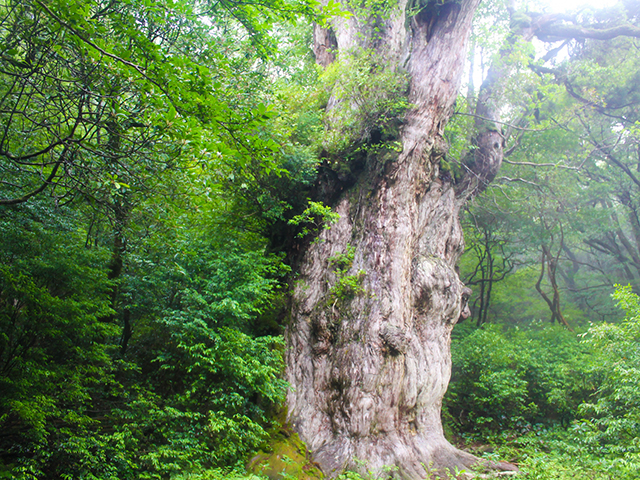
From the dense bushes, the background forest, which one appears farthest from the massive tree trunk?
the dense bushes

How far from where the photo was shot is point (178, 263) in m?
5.91

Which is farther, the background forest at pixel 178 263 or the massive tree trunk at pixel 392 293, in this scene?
the massive tree trunk at pixel 392 293

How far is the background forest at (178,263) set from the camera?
3.68 m

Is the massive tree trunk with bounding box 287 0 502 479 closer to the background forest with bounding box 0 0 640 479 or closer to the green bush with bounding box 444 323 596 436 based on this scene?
the background forest with bounding box 0 0 640 479

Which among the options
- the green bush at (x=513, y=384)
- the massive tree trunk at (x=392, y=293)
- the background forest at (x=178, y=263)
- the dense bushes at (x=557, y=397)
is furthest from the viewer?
the green bush at (x=513, y=384)

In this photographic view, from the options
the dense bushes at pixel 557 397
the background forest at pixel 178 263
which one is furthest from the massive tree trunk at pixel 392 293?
the dense bushes at pixel 557 397

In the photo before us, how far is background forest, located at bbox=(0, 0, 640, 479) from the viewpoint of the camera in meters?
3.68

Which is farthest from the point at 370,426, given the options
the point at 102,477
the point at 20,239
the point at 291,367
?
the point at 20,239

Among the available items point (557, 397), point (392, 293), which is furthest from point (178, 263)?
point (557, 397)

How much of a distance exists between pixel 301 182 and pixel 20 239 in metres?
4.57

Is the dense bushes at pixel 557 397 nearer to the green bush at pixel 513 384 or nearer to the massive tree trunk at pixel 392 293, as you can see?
the green bush at pixel 513 384

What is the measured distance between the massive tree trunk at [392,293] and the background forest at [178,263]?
55 cm

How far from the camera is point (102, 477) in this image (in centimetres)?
368

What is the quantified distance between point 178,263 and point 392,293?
11.6ft
